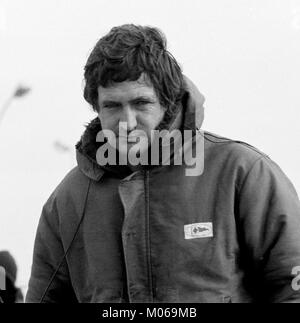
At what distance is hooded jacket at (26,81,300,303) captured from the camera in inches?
89.9

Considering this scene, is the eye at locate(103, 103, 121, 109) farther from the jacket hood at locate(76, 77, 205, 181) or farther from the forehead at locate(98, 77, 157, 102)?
the jacket hood at locate(76, 77, 205, 181)

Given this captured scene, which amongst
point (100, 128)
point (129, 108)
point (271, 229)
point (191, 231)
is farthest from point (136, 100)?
point (271, 229)

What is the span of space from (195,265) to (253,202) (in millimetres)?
240

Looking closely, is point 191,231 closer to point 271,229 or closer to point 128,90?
point 271,229

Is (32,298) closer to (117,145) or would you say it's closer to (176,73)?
(117,145)

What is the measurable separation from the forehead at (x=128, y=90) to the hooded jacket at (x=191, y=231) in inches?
5.0

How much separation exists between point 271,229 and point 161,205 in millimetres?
324

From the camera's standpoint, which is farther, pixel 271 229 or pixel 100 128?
pixel 100 128

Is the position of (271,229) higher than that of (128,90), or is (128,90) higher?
(128,90)

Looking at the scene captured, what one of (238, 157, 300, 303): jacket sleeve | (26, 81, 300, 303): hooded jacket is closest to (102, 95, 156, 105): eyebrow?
(26, 81, 300, 303): hooded jacket

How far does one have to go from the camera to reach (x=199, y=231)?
7.57 ft
